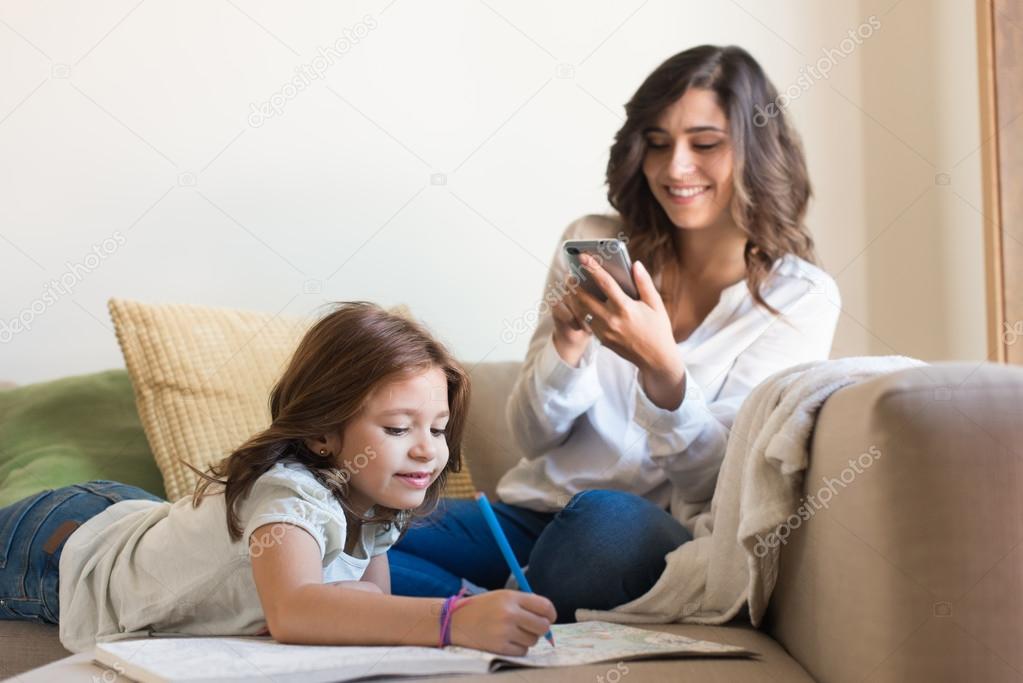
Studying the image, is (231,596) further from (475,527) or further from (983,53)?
(983,53)

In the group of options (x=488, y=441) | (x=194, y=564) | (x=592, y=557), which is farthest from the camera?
(x=488, y=441)

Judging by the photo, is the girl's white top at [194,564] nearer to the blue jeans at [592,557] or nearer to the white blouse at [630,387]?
the blue jeans at [592,557]

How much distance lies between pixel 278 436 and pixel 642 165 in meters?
0.80

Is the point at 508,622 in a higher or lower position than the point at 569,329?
lower

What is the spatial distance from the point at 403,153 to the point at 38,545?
40.4 inches

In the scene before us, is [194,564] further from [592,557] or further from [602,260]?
[602,260]

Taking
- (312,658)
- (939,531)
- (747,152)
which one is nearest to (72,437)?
(312,658)

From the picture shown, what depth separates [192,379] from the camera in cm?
163

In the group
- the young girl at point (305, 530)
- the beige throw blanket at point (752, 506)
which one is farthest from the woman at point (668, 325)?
the young girl at point (305, 530)

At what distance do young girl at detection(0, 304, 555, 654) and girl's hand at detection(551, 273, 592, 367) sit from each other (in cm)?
30

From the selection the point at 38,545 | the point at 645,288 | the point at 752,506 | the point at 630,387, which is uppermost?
the point at 645,288

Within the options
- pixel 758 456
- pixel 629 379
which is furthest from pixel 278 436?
pixel 629 379

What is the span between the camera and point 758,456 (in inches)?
45.1

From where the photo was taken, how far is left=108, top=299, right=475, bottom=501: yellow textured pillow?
5.23 feet
